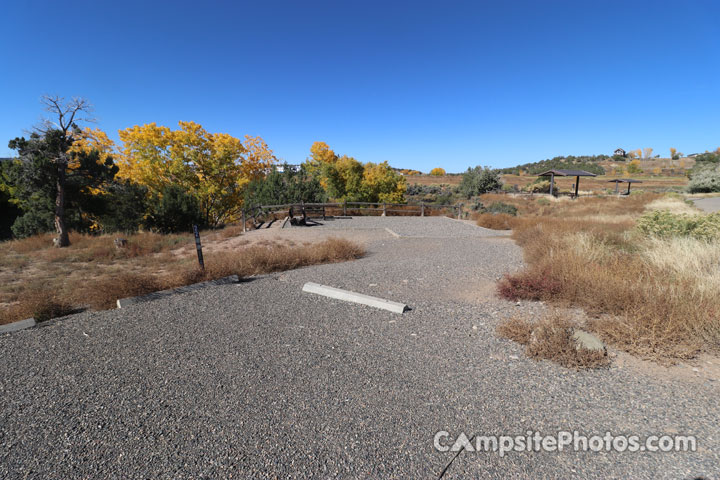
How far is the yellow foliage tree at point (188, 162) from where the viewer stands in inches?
824

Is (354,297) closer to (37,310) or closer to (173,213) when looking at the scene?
(37,310)

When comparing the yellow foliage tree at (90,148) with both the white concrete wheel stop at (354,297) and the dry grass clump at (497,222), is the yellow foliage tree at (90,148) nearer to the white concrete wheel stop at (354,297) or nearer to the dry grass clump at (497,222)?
the white concrete wheel stop at (354,297)

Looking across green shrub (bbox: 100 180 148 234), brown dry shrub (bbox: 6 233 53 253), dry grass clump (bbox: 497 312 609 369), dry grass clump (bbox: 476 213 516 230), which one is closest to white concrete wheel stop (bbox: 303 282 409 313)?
dry grass clump (bbox: 497 312 609 369)

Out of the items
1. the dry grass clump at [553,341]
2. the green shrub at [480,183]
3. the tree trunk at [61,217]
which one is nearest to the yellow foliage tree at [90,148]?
the tree trunk at [61,217]

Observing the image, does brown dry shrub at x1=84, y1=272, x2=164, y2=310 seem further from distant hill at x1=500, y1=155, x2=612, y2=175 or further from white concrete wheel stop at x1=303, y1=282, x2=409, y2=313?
distant hill at x1=500, y1=155, x2=612, y2=175

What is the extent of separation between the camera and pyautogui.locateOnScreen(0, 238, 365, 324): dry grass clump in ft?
17.5

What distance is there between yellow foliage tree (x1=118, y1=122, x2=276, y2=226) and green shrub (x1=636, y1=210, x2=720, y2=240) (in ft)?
72.5

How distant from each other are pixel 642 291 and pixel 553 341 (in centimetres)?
207

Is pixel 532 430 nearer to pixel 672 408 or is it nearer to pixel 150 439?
pixel 672 408

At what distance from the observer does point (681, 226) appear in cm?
846

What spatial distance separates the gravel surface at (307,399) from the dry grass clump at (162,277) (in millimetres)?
670

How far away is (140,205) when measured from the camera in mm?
17938

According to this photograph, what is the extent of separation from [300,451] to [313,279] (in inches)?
199

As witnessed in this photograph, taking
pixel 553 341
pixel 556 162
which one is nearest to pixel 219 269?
pixel 553 341
